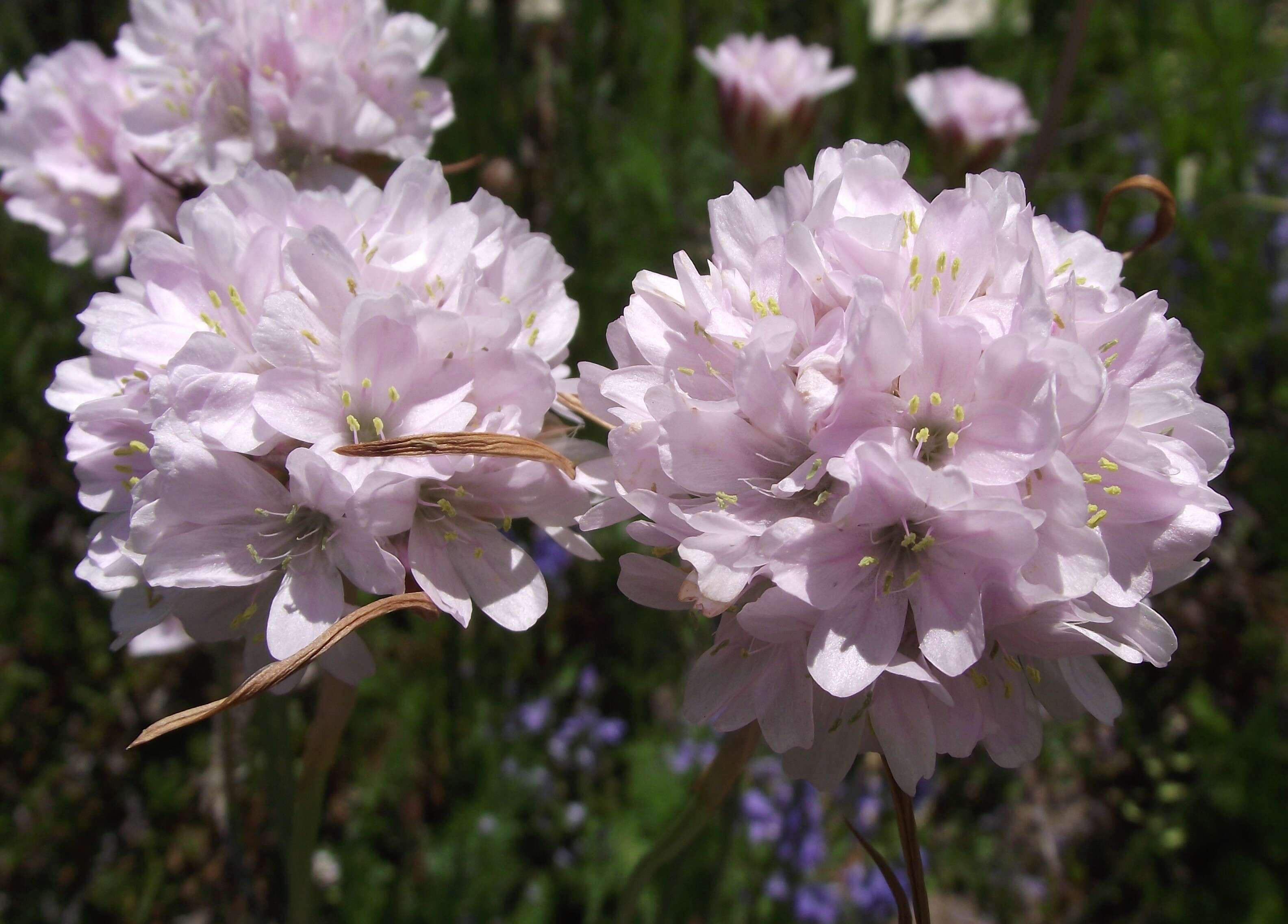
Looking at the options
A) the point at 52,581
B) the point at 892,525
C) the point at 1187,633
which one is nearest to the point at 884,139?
the point at 1187,633

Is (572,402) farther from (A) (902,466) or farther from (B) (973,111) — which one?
(B) (973,111)

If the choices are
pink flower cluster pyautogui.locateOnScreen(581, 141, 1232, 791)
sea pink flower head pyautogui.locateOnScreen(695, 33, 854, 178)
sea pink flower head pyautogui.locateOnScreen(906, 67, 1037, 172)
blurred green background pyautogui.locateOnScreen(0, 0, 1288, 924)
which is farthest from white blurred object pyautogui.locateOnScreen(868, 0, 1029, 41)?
pink flower cluster pyautogui.locateOnScreen(581, 141, 1232, 791)

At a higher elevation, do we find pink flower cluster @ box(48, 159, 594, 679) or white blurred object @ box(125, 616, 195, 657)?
pink flower cluster @ box(48, 159, 594, 679)

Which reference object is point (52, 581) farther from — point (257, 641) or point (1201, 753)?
point (1201, 753)

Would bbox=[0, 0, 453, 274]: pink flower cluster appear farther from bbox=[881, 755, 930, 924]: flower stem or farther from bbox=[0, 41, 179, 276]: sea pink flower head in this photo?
bbox=[881, 755, 930, 924]: flower stem

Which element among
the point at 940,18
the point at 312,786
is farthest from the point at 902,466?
the point at 940,18

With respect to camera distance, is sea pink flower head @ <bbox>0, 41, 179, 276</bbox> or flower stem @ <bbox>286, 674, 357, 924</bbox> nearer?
flower stem @ <bbox>286, 674, 357, 924</bbox>

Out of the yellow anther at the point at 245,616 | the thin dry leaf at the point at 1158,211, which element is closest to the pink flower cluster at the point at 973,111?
the thin dry leaf at the point at 1158,211

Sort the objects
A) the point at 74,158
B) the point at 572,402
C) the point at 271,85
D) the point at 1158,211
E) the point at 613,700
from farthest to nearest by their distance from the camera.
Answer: the point at 613,700
the point at 74,158
the point at 271,85
the point at 1158,211
the point at 572,402
